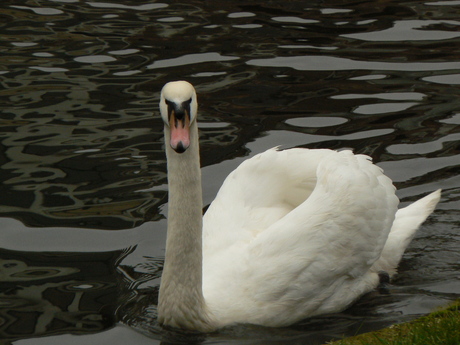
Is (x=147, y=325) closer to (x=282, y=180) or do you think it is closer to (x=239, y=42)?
(x=282, y=180)

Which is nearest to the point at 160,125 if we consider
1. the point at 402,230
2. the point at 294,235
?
the point at 402,230

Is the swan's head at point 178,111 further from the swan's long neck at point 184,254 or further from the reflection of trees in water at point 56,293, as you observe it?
the reflection of trees in water at point 56,293

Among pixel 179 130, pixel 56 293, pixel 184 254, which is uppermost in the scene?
pixel 179 130

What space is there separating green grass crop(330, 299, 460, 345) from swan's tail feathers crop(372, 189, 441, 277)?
1.69 m

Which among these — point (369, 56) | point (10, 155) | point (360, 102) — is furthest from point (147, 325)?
point (369, 56)

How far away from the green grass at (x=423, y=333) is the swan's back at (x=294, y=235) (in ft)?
3.26

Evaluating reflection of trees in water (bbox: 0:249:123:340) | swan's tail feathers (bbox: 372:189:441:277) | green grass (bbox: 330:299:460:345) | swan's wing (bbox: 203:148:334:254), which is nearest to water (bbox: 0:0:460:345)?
reflection of trees in water (bbox: 0:249:123:340)

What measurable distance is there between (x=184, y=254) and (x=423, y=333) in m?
1.65

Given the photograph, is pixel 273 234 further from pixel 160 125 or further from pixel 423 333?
pixel 160 125

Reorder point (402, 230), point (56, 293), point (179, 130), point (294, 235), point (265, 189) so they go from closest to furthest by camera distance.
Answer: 1. point (179, 130)
2. point (294, 235)
3. point (56, 293)
4. point (265, 189)
5. point (402, 230)

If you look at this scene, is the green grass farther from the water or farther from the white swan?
the white swan

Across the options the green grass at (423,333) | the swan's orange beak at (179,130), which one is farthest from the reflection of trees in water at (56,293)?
the green grass at (423,333)

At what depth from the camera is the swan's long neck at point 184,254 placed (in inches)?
231

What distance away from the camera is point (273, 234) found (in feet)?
20.8
